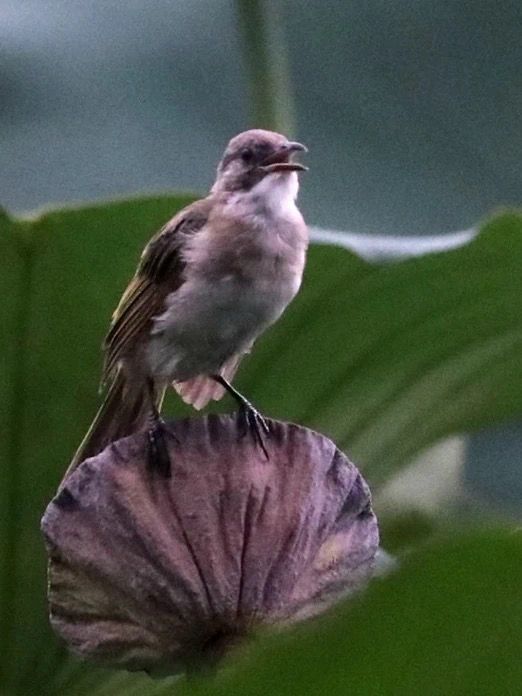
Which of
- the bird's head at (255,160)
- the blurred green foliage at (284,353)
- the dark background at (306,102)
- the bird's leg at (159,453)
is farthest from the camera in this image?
the dark background at (306,102)

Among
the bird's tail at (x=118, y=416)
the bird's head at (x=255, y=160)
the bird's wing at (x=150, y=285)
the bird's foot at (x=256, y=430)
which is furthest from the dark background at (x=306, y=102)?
the bird's foot at (x=256, y=430)

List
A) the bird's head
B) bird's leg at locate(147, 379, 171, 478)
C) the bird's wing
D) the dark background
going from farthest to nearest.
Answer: the dark background < the bird's head < the bird's wing < bird's leg at locate(147, 379, 171, 478)

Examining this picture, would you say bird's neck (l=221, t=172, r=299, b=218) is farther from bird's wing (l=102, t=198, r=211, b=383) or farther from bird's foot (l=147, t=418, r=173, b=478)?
bird's foot (l=147, t=418, r=173, b=478)

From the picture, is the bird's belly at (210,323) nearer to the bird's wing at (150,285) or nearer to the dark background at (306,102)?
the bird's wing at (150,285)

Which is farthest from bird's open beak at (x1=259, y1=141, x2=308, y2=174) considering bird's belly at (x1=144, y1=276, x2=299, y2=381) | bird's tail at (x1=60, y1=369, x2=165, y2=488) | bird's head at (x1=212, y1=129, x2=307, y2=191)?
bird's tail at (x1=60, y1=369, x2=165, y2=488)

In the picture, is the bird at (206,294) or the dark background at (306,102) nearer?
the bird at (206,294)

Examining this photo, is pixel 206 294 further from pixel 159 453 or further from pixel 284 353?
pixel 159 453

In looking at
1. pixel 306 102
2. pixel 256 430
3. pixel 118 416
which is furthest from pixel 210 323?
pixel 306 102

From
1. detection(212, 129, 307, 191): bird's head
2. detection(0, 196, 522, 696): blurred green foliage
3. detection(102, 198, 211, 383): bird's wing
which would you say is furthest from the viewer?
detection(212, 129, 307, 191): bird's head
